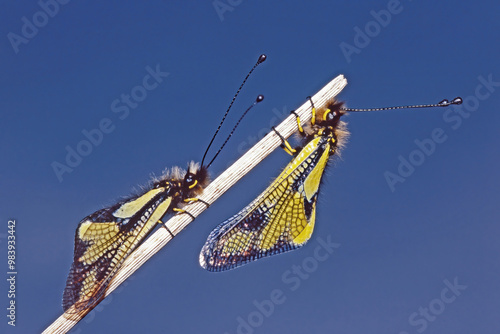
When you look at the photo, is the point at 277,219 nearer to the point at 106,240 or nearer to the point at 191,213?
the point at 191,213

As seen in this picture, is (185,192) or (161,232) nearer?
(161,232)

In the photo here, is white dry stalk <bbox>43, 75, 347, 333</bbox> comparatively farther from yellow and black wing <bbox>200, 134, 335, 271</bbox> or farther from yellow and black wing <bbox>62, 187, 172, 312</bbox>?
yellow and black wing <bbox>200, 134, 335, 271</bbox>

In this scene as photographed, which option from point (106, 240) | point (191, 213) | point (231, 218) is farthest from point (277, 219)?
point (106, 240)

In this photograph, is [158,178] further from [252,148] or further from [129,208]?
[252,148]

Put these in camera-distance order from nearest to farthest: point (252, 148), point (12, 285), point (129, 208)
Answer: point (252, 148) → point (12, 285) → point (129, 208)

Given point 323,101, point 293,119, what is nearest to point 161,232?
point 293,119

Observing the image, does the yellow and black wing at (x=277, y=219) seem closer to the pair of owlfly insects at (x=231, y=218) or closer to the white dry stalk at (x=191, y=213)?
the pair of owlfly insects at (x=231, y=218)
